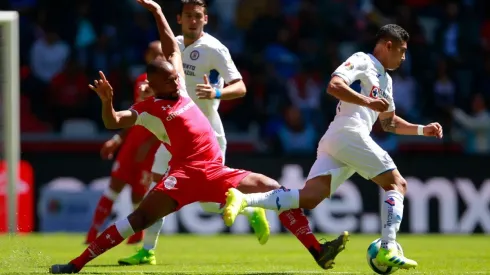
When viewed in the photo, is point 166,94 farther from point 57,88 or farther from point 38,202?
point 57,88

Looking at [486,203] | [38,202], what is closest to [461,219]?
[486,203]

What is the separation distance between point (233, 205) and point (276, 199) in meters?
0.52

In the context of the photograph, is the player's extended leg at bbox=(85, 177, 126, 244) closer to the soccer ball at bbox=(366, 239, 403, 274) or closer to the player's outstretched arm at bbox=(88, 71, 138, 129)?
the player's outstretched arm at bbox=(88, 71, 138, 129)

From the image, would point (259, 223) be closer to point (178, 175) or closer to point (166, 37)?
point (178, 175)

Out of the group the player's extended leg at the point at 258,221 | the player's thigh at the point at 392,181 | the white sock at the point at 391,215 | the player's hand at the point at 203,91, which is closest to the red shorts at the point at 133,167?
the player's hand at the point at 203,91

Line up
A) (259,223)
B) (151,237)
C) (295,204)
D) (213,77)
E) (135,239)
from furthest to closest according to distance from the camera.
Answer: (135,239) → (213,77) → (151,237) → (259,223) → (295,204)

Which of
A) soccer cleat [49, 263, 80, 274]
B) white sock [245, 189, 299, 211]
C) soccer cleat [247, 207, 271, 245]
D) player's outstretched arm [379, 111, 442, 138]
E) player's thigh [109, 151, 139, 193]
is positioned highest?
player's outstretched arm [379, 111, 442, 138]

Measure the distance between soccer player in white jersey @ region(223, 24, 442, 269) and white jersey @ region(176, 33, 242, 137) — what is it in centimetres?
187

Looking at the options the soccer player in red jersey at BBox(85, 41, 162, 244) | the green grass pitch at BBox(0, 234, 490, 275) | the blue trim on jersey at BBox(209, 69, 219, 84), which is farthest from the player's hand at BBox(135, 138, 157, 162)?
the blue trim on jersey at BBox(209, 69, 219, 84)

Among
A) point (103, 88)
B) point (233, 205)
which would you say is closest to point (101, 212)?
point (233, 205)

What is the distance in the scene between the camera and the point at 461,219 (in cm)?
1686

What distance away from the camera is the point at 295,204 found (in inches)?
347

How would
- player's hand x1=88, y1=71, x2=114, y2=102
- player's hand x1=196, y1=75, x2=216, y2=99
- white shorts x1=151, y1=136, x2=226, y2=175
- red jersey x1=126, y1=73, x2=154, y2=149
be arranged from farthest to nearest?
1. red jersey x1=126, y1=73, x2=154, y2=149
2. white shorts x1=151, y1=136, x2=226, y2=175
3. player's hand x1=196, y1=75, x2=216, y2=99
4. player's hand x1=88, y1=71, x2=114, y2=102

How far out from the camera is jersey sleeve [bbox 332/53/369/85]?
8742 millimetres
